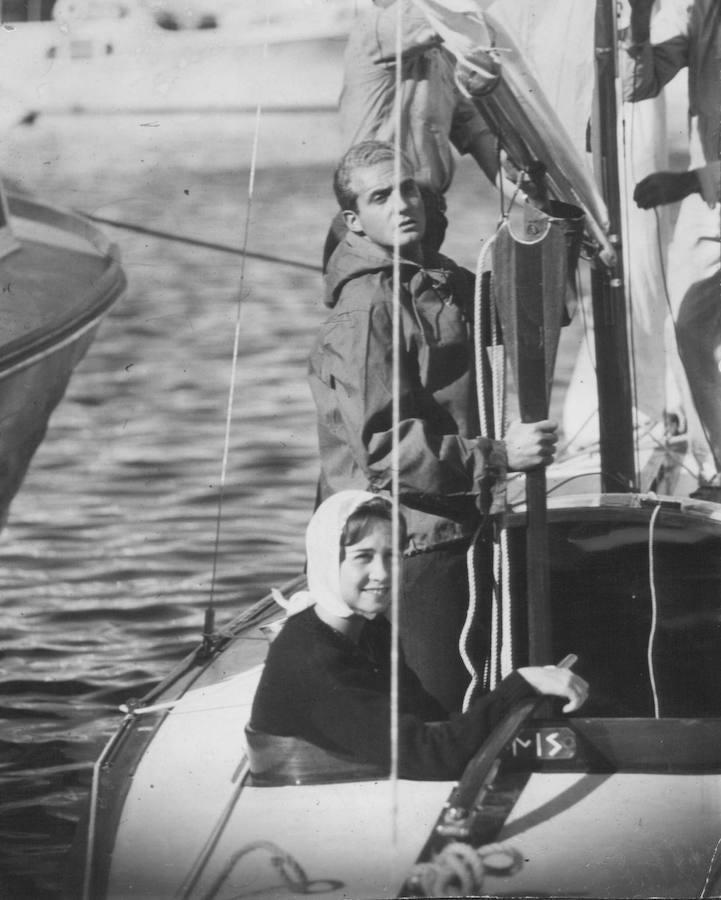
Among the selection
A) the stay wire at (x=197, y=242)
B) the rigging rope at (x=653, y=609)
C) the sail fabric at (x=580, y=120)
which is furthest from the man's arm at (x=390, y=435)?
the stay wire at (x=197, y=242)

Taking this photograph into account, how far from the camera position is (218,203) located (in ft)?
11.7

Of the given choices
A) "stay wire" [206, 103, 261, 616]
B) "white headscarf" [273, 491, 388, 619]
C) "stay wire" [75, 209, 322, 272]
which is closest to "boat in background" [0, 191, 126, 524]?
"stay wire" [75, 209, 322, 272]

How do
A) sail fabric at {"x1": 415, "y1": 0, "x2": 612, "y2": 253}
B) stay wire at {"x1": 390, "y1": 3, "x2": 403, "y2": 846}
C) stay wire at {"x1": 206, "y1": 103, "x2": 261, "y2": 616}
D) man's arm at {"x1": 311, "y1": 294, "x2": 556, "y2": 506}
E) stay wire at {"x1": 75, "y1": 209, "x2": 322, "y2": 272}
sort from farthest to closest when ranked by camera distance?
stay wire at {"x1": 75, "y1": 209, "x2": 322, "y2": 272} < stay wire at {"x1": 206, "y1": 103, "x2": 261, "y2": 616} < man's arm at {"x1": 311, "y1": 294, "x2": 556, "y2": 506} < stay wire at {"x1": 390, "y1": 3, "x2": 403, "y2": 846} < sail fabric at {"x1": 415, "y1": 0, "x2": 612, "y2": 253}

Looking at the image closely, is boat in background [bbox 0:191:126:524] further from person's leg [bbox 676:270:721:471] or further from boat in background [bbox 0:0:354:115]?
person's leg [bbox 676:270:721:471]

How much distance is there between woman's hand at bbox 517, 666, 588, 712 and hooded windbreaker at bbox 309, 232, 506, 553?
10.4 inches

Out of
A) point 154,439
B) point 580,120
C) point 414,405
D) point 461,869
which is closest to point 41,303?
point 154,439

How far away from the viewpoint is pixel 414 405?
2.07m

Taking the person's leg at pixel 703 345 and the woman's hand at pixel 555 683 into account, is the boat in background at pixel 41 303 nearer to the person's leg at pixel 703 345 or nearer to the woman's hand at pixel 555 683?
the person's leg at pixel 703 345

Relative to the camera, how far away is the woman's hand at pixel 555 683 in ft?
6.28

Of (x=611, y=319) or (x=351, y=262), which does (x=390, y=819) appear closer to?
(x=351, y=262)

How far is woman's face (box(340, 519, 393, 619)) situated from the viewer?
1.88m

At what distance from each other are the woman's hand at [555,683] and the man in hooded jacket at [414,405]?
26cm

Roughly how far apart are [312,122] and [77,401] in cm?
82

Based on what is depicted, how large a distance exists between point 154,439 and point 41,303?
2.09 ft
